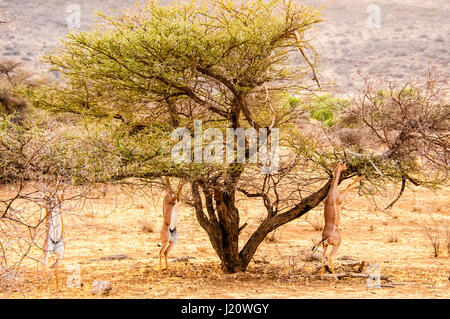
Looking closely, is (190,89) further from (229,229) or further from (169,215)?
(229,229)

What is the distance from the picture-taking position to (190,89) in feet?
29.8

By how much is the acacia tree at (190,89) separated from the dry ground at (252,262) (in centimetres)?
77

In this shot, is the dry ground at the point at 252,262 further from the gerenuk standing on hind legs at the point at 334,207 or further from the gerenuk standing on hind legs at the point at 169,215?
the gerenuk standing on hind legs at the point at 334,207

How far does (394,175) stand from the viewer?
9.09 meters

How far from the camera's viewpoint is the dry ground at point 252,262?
27.4ft

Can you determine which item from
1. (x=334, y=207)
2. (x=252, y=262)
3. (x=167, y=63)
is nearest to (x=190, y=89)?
(x=167, y=63)

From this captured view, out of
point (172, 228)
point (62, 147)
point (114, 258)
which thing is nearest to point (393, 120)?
point (172, 228)

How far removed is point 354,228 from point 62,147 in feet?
40.0

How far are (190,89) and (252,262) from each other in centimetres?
461

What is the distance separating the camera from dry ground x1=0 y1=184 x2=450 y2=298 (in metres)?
8.35

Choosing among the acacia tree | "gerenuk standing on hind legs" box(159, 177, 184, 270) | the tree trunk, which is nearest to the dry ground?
"gerenuk standing on hind legs" box(159, 177, 184, 270)

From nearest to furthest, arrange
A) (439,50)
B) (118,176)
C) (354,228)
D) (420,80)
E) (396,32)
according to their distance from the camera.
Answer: (118,176) < (420,80) < (354,228) < (439,50) < (396,32)

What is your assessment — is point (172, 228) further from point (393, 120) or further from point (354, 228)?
point (354, 228)

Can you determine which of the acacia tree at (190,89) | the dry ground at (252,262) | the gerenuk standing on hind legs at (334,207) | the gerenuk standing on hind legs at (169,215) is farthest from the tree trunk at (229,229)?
the gerenuk standing on hind legs at (334,207)
